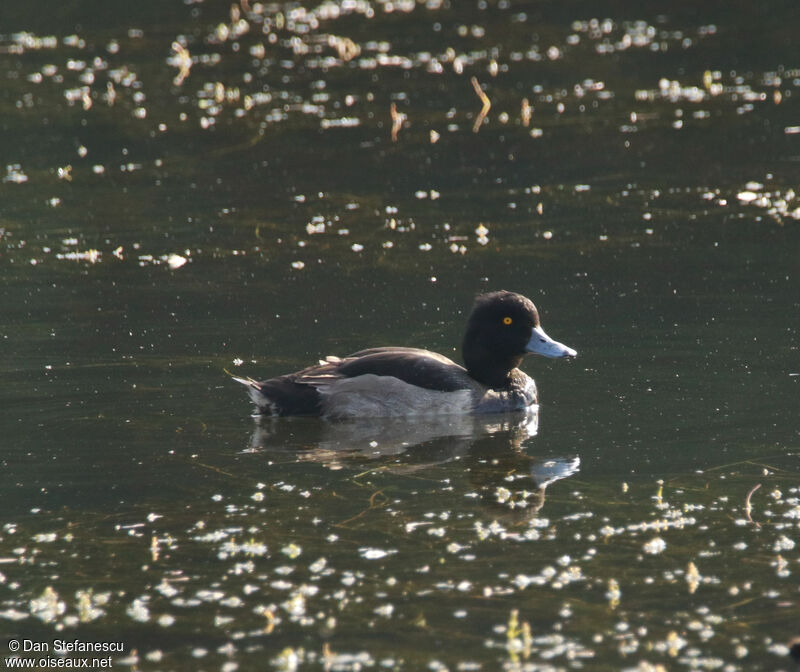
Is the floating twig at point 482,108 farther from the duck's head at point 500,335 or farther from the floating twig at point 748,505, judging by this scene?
the floating twig at point 748,505

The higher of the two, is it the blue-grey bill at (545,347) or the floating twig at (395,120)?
the floating twig at (395,120)

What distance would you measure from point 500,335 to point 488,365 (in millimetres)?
289

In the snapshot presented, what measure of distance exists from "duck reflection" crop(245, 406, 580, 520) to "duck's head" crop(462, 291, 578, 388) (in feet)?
1.61

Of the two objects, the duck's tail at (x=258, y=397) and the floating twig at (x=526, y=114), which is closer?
the duck's tail at (x=258, y=397)

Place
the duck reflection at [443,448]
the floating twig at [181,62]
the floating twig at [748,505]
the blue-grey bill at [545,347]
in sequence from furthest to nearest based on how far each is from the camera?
the floating twig at [181,62]
the blue-grey bill at [545,347]
the duck reflection at [443,448]
the floating twig at [748,505]

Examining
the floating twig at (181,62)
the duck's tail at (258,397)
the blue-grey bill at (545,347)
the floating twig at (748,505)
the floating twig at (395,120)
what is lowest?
the floating twig at (748,505)

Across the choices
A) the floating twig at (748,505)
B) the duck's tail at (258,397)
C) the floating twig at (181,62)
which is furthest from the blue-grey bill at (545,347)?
the floating twig at (181,62)

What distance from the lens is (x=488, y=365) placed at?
1293 cm

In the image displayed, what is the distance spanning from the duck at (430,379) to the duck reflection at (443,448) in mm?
115

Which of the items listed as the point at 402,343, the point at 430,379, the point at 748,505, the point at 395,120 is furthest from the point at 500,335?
the point at 395,120

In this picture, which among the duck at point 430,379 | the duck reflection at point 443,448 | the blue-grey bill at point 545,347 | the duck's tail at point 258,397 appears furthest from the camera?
the blue-grey bill at point 545,347

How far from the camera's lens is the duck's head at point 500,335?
12.9 metres

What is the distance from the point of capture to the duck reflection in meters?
10.4

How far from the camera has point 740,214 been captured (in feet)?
60.3
